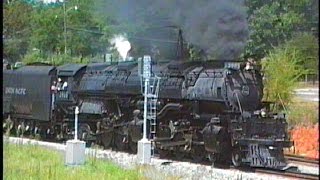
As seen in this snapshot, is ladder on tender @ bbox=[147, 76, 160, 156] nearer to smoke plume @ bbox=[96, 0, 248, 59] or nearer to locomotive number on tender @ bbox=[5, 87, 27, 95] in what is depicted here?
smoke plume @ bbox=[96, 0, 248, 59]

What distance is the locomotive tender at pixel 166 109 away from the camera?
2.73m

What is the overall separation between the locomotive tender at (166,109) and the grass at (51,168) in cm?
29

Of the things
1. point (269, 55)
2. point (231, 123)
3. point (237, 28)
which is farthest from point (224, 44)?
point (231, 123)

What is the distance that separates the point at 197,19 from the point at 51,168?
0.93m

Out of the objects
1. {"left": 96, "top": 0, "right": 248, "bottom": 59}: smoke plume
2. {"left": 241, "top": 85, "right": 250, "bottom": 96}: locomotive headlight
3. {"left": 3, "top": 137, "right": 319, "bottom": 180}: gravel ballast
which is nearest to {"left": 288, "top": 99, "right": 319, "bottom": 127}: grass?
{"left": 96, "top": 0, "right": 248, "bottom": 59}: smoke plume

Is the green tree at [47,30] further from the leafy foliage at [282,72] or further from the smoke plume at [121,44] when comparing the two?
the leafy foliage at [282,72]

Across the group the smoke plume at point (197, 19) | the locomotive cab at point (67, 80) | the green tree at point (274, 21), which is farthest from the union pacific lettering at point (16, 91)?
the green tree at point (274, 21)

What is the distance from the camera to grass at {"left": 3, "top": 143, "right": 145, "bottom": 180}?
2.22m

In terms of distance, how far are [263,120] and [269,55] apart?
829mm

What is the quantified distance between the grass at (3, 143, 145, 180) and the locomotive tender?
0.95ft

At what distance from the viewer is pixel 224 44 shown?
238 centimetres

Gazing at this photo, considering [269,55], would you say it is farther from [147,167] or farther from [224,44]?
Result: [147,167]

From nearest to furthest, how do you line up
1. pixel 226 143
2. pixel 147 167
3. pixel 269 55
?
pixel 269 55 → pixel 147 167 → pixel 226 143

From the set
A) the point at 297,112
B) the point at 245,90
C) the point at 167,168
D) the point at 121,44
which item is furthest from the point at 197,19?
the point at 245,90
